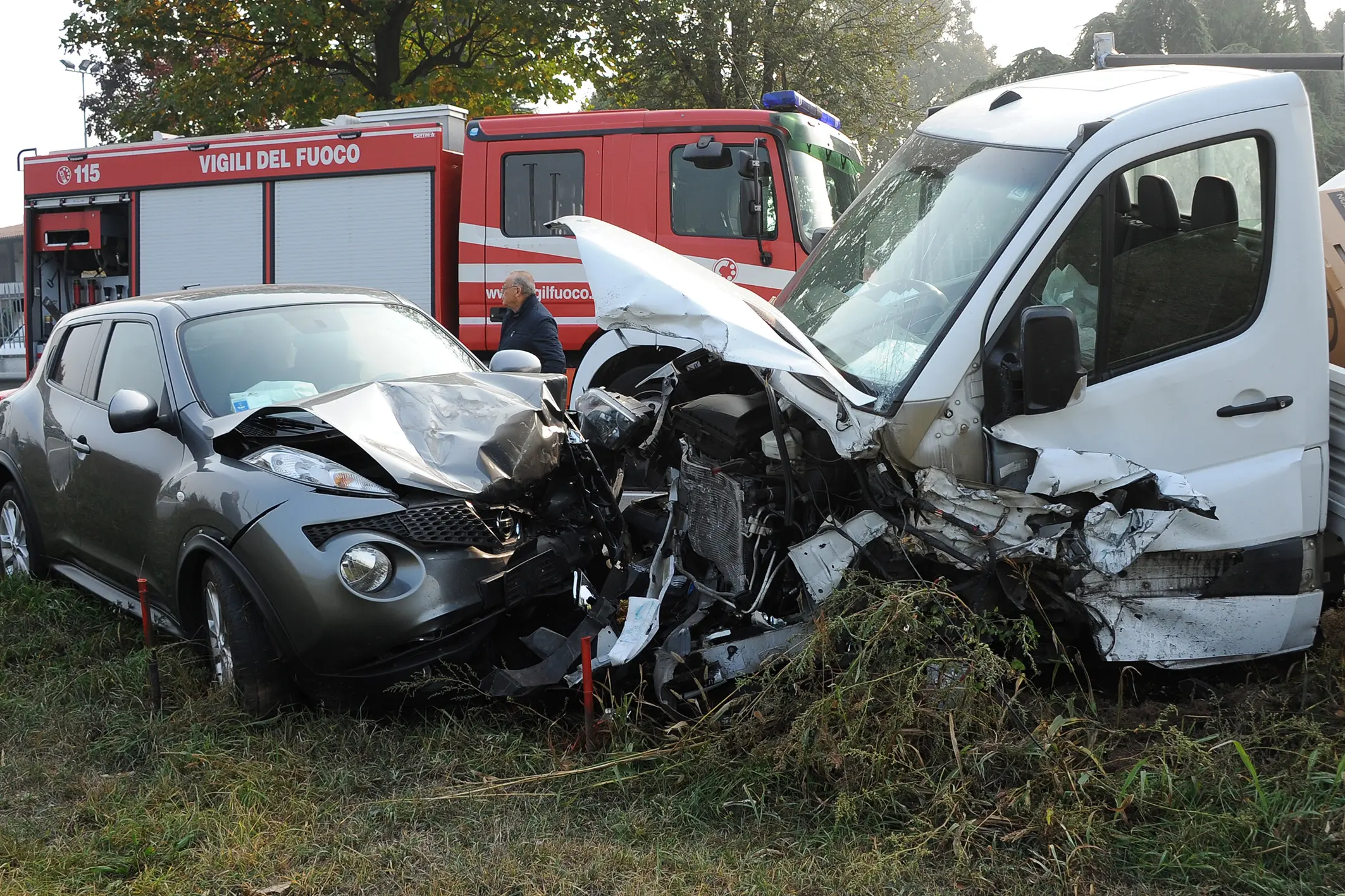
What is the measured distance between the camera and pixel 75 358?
221 inches

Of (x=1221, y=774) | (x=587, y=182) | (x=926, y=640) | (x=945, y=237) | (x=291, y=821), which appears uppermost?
(x=587, y=182)

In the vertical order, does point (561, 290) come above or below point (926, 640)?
above

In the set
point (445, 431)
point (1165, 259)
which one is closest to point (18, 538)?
point (445, 431)

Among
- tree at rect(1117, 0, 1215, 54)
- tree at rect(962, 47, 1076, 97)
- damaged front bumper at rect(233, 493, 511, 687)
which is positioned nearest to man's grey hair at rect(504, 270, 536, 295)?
damaged front bumper at rect(233, 493, 511, 687)

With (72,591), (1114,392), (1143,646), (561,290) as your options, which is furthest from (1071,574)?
(561,290)

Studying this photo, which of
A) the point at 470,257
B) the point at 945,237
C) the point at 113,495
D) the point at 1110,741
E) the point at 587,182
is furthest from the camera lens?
the point at 470,257

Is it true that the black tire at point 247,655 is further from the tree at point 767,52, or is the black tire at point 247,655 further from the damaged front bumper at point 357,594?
the tree at point 767,52

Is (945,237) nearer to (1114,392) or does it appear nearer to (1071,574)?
Result: (1114,392)

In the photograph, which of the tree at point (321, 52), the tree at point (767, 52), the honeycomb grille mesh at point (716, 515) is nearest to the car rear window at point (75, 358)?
the honeycomb grille mesh at point (716, 515)

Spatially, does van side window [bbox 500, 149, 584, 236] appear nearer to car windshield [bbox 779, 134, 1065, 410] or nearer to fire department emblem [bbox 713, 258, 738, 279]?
fire department emblem [bbox 713, 258, 738, 279]

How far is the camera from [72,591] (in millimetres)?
5582

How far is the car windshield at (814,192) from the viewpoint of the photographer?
865cm

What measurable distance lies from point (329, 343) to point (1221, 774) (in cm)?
Result: 379

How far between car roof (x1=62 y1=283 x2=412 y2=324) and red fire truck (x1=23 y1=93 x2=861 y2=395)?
2459mm
